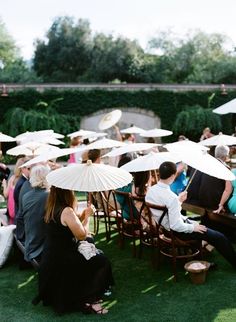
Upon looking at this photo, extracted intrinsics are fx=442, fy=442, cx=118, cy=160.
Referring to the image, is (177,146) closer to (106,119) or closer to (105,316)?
(105,316)

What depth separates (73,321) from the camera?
4.34 m

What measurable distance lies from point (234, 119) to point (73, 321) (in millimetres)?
21032

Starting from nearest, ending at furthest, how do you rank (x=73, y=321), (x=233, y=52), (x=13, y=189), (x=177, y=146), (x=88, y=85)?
(x=73, y=321) < (x=177, y=146) < (x=13, y=189) < (x=88, y=85) < (x=233, y=52)

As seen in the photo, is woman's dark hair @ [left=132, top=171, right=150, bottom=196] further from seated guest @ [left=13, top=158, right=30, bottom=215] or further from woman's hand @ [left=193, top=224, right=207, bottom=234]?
seated guest @ [left=13, top=158, right=30, bottom=215]

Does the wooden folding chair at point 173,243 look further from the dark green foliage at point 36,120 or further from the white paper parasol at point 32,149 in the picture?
the dark green foliage at point 36,120

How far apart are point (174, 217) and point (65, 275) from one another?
1.39 metres

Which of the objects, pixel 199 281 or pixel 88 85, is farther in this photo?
pixel 88 85

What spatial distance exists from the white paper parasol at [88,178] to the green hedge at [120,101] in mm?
16718

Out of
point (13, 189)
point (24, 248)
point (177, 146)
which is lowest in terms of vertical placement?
point (24, 248)

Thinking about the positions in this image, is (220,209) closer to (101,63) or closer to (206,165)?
(206,165)

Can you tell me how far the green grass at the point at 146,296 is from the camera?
441cm

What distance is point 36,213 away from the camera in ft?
17.3

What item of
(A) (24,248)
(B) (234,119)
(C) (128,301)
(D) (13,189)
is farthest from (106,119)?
(B) (234,119)

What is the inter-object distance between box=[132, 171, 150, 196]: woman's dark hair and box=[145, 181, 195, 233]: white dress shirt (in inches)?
36.3
